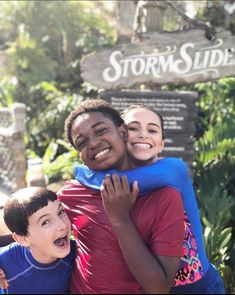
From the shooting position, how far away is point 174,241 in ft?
3.72

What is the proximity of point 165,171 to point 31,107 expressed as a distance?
690cm

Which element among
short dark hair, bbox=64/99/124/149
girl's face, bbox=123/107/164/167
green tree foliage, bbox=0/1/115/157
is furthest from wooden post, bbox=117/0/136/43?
short dark hair, bbox=64/99/124/149

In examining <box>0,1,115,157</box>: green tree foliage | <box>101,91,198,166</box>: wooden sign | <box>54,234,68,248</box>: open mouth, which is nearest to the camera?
<box>54,234,68,248</box>: open mouth

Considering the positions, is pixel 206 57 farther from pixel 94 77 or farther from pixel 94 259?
pixel 94 259

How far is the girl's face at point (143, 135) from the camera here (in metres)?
1.52

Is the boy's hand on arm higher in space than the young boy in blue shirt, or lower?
higher

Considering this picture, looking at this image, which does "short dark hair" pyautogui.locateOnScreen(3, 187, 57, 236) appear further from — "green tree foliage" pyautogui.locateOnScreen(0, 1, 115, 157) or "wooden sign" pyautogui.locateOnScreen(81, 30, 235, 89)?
"green tree foliage" pyautogui.locateOnScreen(0, 1, 115, 157)

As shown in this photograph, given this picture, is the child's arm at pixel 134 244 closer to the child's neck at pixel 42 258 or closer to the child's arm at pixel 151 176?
the child's arm at pixel 151 176

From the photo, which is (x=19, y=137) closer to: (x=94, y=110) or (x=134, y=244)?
(x=94, y=110)

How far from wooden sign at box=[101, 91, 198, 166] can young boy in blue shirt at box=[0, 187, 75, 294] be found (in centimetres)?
236

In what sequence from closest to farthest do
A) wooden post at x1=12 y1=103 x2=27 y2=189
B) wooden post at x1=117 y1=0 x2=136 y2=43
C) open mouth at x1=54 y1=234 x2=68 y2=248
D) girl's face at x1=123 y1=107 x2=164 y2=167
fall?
open mouth at x1=54 y1=234 x2=68 y2=248 < girl's face at x1=123 y1=107 x2=164 y2=167 < wooden post at x1=12 y1=103 x2=27 y2=189 < wooden post at x1=117 y1=0 x2=136 y2=43

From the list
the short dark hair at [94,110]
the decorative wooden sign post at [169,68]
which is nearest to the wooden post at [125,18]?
the decorative wooden sign post at [169,68]

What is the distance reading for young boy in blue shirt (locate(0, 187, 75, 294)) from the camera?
1302 mm

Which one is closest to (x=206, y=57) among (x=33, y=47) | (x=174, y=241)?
(x=174, y=241)
